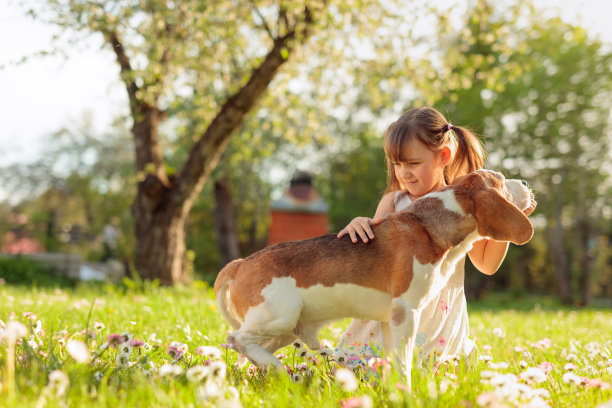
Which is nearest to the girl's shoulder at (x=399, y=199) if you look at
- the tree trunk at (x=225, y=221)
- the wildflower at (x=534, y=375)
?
the wildflower at (x=534, y=375)

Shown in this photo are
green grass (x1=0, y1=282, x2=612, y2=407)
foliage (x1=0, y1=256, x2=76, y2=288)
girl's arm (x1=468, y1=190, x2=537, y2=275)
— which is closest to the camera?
green grass (x1=0, y1=282, x2=612, y2=407)

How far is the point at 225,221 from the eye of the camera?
2017 cm

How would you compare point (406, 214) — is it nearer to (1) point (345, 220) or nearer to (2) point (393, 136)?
(2) point (393, 136)

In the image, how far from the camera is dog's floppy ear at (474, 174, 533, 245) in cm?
258

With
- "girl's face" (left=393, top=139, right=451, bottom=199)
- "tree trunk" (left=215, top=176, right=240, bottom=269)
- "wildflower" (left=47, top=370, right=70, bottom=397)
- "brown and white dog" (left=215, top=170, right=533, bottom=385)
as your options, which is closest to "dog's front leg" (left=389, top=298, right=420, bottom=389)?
"brown and white dog" (left=215, top=170, right=533, bottom=385)

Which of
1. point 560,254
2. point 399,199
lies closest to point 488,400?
point 399,199

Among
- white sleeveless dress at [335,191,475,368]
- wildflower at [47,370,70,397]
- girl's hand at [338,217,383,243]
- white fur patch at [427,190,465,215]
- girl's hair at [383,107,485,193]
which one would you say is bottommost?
white sleeveless dress at [335,191,475,368]

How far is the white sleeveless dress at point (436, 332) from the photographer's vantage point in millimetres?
3361

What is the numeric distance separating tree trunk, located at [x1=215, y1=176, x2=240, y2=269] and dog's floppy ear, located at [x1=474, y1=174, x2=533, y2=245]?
57.8 feet

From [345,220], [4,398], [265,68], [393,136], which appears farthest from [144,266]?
[345,220]

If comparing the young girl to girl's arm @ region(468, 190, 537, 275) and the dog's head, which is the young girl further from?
the dog's head

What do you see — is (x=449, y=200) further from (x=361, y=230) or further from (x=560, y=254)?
(x=560, y=254)

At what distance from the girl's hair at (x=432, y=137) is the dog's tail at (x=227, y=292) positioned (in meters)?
1.34

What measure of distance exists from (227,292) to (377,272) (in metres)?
0.94
